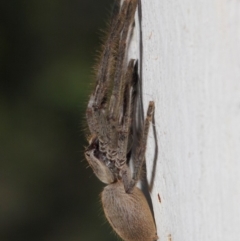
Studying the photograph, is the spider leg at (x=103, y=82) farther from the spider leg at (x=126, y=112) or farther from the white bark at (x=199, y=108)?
the white bark at (x=199, y=108)

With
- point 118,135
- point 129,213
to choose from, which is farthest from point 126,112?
point 129,213

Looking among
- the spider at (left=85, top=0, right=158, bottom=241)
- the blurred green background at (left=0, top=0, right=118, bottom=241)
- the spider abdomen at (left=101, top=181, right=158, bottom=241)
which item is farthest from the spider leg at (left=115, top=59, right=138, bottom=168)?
the blurred green background at (left=0, top=0, right=118, bottom=241)

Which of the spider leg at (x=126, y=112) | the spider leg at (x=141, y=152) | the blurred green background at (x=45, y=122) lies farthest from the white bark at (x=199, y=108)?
the blurred green background at (x=45, y=122)

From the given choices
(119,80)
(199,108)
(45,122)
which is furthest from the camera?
(45,122)

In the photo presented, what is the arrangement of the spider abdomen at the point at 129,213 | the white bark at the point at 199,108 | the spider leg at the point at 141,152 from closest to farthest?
the white bark at the point at 199,108
the spider leg at the point at 141,152
the spider abdomen at the point at 129,213

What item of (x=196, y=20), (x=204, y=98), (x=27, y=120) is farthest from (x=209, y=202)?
(x=27, y=120)

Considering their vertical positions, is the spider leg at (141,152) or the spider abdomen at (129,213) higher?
the spider leg at (141,152)

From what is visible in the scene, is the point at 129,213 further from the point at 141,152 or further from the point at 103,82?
the point at 103,82
